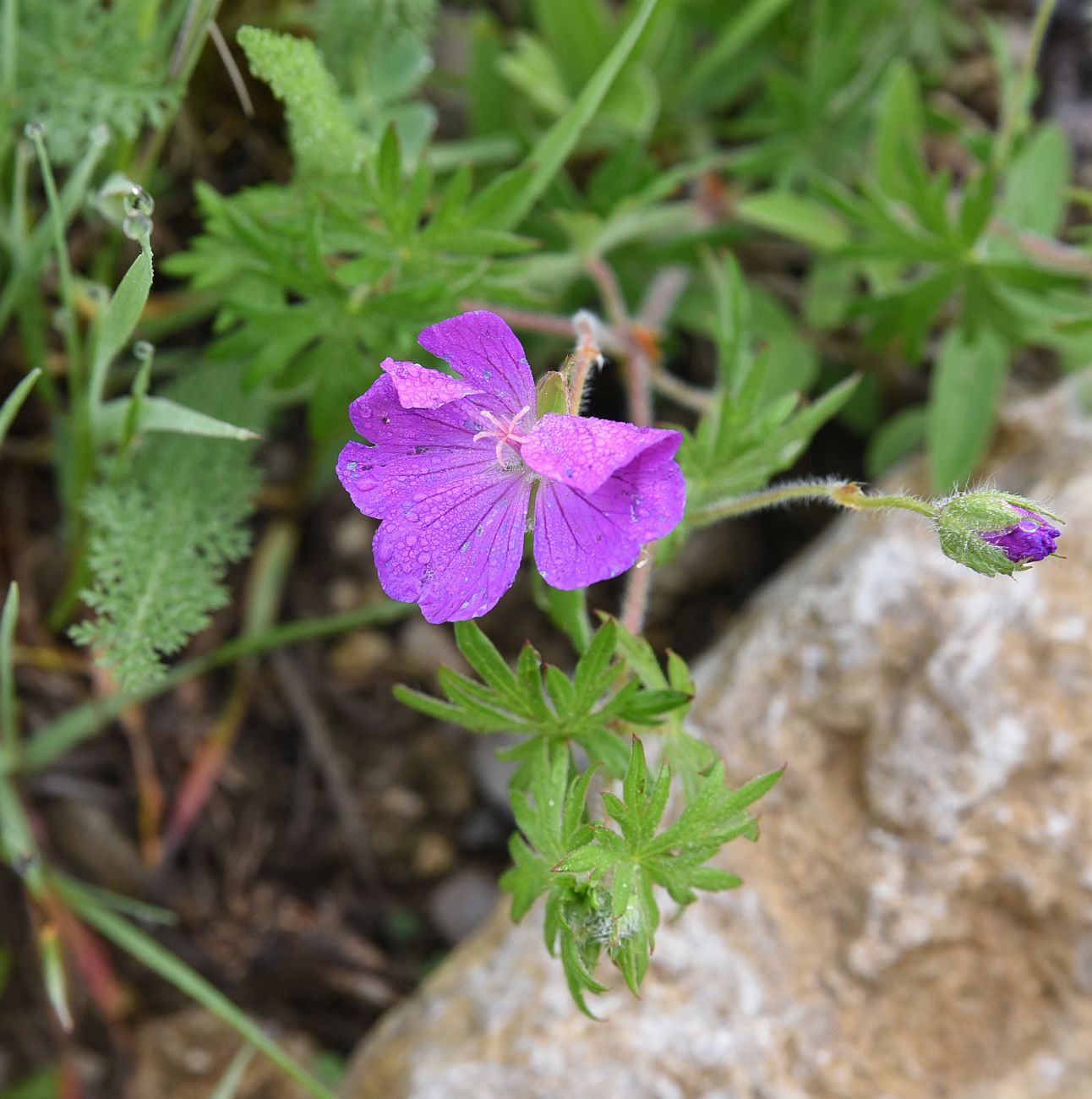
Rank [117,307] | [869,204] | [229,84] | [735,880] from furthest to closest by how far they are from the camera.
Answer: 1. [229,84]
2. [869,204]
3. [117,307]
4. [735,880]

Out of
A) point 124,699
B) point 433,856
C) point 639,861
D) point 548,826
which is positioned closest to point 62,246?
point 124,699

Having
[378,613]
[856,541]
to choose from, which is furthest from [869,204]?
[378,613]

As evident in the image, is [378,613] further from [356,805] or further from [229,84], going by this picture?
[229,84]

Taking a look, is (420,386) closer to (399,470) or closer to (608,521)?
(399,470)

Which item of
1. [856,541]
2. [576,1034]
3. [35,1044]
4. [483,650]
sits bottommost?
[35,1044]

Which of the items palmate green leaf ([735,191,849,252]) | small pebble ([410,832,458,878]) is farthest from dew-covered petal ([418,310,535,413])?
small pebble ([410,832,458,878])
